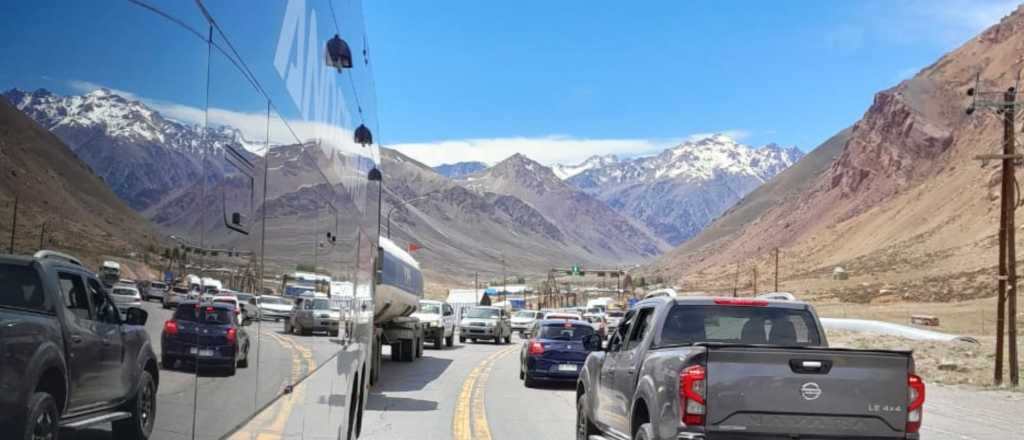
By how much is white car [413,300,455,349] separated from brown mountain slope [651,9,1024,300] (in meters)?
57.4

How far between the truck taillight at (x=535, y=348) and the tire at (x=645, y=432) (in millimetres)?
14932

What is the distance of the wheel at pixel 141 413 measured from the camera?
2.97 metres

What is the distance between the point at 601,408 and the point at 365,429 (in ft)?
17.8

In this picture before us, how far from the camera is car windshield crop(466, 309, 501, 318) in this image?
52938mm

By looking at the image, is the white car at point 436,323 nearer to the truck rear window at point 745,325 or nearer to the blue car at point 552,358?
the blue car at point 552,358

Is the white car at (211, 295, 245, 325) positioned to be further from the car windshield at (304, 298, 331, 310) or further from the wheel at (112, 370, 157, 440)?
the car windshield at (304, 298, 331, 310)

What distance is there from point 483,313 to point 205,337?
164 feet

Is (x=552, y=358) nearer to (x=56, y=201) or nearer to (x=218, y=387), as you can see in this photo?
(x=218, y=387)

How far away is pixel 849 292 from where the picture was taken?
104m

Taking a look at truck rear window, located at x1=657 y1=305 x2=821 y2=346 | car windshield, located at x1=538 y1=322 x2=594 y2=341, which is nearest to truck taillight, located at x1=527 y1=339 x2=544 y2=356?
car windshield, located at x1=538 y1=322 x2=594 y2=341

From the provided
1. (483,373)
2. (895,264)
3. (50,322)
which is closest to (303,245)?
(50,322)

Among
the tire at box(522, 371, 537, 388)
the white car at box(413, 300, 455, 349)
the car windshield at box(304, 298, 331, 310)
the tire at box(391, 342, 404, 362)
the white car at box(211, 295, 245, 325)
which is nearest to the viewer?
the white car at box(211, 295, 245, 325)

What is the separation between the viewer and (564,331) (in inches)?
977

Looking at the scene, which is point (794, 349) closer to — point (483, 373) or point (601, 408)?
point (601, 408)
